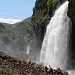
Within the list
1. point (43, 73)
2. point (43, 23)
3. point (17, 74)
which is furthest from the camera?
point (43, 23)

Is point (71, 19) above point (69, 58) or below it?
above

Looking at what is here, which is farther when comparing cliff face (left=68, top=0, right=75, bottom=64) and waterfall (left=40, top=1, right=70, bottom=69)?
waterfall (left=40, top=1, right=70, bottom=69)

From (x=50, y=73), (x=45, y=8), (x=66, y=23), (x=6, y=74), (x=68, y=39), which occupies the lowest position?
(x=6, y=74)

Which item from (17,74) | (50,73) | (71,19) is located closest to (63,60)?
(71,19)

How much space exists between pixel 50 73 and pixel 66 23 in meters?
17.0

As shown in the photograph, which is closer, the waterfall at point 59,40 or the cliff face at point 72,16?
the cliff face at point 72,16

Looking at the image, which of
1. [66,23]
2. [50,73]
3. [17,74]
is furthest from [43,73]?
[66,23]

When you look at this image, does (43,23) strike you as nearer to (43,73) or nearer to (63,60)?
(63,60)

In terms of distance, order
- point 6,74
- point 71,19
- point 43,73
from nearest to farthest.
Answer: point 6,74 → point 43,73 → point 71,19

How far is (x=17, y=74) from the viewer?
16.9m

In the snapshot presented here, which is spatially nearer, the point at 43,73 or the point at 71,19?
the point at 43,73

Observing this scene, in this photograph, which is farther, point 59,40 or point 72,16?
point 59,40

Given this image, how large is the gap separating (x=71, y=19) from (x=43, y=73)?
1529cm

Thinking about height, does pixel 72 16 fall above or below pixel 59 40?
above
